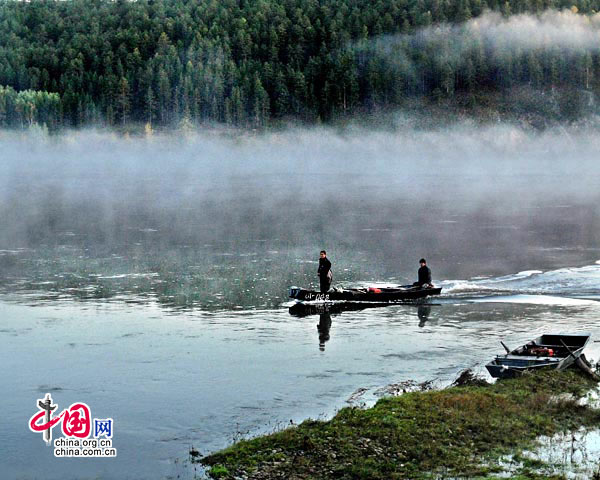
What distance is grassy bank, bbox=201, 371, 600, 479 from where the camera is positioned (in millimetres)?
27500

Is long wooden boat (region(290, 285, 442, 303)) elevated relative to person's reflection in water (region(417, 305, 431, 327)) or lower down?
elevated

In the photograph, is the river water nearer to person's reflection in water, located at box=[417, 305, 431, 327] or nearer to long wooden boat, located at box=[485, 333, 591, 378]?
person's reflection in water, located at box=[417, 305, 431, 327]

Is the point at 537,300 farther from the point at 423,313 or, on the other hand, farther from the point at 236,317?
the point at 236,317

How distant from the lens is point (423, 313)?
54219 millimetres

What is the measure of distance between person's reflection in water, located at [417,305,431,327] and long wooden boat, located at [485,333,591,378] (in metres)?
11.0

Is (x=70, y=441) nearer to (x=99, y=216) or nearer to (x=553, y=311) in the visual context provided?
(x=553, y=311)

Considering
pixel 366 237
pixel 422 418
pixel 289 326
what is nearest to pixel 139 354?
pixel 289 326

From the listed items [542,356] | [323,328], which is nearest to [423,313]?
[323,328]

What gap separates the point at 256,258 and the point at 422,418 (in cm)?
4798

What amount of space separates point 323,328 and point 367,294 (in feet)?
21.1

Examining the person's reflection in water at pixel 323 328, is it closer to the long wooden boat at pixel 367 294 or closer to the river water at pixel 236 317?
the river water at pixel 236 317

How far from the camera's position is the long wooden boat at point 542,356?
36.2 metres

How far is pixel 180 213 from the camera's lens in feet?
404

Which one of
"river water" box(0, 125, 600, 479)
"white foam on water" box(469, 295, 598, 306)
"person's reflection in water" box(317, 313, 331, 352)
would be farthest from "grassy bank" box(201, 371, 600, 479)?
"white foam on water" box(469, 295, 598, 306)
